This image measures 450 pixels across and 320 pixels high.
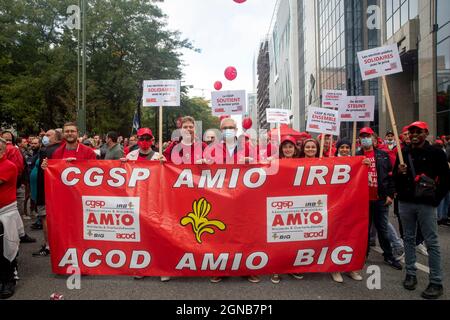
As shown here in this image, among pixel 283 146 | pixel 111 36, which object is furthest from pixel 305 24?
pixel 283 146

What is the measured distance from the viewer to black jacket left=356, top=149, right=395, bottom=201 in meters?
5.64

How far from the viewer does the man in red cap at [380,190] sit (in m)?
5.66

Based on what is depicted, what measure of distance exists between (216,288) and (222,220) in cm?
80

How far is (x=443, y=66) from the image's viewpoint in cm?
1544

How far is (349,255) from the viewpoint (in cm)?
493

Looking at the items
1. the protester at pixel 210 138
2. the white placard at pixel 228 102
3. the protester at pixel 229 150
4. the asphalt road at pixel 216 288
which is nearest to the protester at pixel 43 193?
the asphalt road at pixel 216 288

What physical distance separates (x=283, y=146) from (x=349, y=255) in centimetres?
166

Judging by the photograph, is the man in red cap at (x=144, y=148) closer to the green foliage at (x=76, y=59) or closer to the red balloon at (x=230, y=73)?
the red balloon at (x=230, y=73)

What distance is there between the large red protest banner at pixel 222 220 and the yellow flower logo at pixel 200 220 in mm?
12

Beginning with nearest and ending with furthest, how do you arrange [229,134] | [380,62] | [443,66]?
[229,134] → [380,62] → [443,66]

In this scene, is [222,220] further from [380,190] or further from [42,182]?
[42,182]

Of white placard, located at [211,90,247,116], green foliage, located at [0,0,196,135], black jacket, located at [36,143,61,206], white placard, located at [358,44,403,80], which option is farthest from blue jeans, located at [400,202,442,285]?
green foliage, located at [0,0,196,135]

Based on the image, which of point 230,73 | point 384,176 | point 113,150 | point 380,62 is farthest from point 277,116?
point 384,176

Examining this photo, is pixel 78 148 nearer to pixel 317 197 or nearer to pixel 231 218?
pixel 231 218
